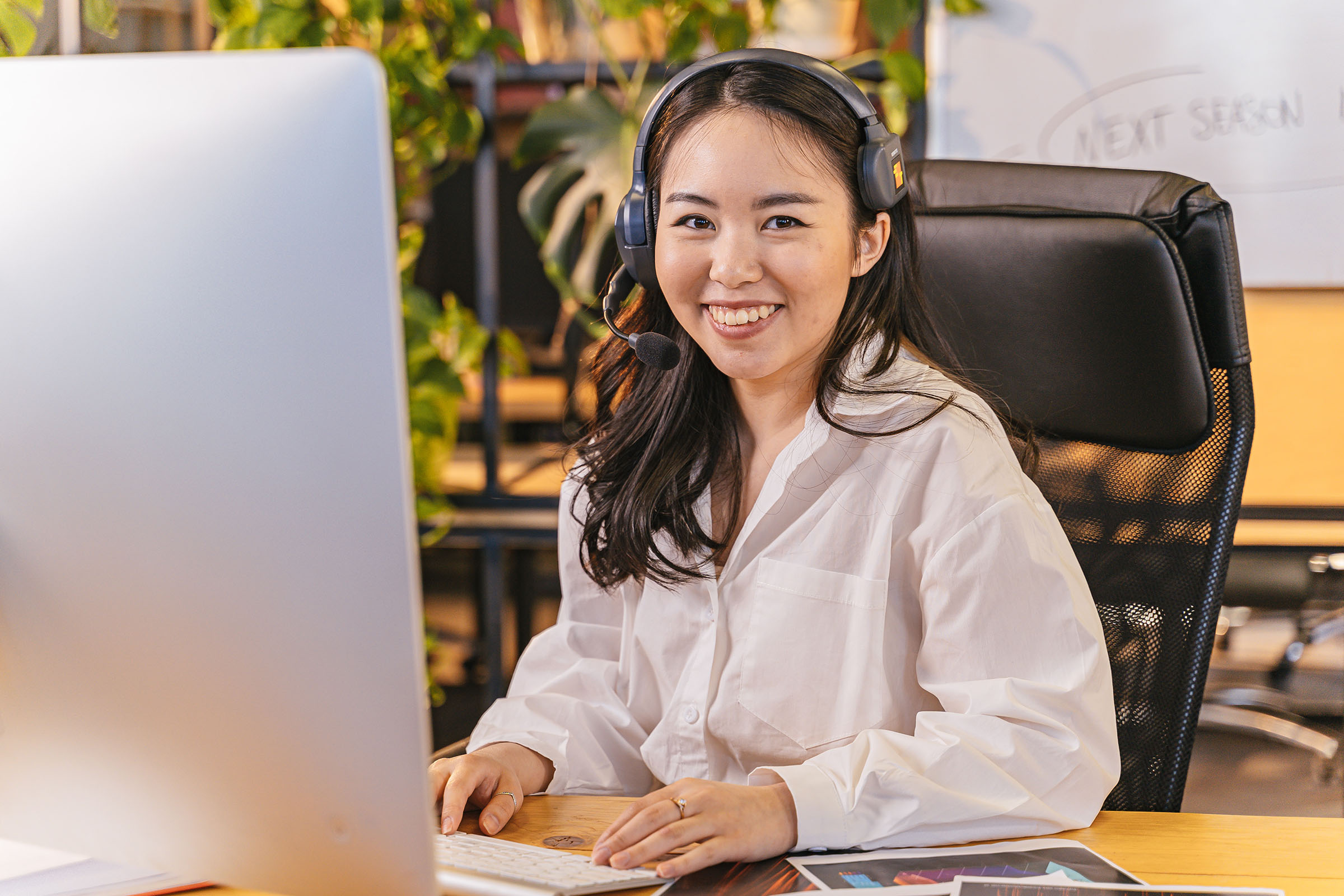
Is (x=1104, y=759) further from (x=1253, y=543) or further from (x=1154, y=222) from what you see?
(x=1253, y=543)

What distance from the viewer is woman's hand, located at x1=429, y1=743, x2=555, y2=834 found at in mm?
806

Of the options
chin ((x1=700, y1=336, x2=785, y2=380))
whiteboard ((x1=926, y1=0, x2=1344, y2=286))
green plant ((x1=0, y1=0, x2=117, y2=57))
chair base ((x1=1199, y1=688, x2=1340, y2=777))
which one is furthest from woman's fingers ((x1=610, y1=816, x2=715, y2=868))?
chair base ((x1=1199, y1=688, x2=1340, y2=777))

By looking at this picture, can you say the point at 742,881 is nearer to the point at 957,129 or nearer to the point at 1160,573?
the point at 1160,573

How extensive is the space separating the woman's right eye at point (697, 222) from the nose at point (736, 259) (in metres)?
0.02

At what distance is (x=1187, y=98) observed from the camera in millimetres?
2068

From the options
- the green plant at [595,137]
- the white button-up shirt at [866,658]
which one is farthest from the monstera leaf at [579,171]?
the white button-up shirt at [866,658]

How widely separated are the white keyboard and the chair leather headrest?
→ 62 cm

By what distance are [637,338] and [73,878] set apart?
0.59 metres

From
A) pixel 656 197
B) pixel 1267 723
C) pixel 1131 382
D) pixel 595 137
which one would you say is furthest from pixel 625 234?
pixel 1267 723

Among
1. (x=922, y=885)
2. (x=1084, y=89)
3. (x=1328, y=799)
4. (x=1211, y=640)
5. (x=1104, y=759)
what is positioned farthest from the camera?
(x=1328, y=799)

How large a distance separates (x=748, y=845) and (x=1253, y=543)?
1467 mm

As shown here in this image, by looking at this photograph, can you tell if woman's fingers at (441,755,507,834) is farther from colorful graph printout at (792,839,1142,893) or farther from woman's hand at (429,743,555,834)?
colorful graph printout at (792,839,1142,893)

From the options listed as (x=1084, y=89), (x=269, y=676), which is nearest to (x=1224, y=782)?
(x=1084, y=89)

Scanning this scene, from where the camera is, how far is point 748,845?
2.33 ft
